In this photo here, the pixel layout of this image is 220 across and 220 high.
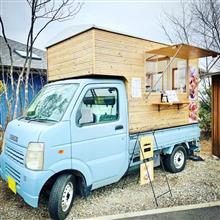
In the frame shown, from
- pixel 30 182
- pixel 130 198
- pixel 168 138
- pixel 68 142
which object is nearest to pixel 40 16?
pixel 68 142

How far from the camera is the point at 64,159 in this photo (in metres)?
3.09

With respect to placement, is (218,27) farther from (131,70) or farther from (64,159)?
(64,159)

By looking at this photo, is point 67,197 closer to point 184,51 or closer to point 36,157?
point 36,157

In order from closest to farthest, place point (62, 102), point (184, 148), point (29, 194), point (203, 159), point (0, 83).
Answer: point (29, 194), point (62, 102), point (184, 148), point (203, 159), point (0, 83)

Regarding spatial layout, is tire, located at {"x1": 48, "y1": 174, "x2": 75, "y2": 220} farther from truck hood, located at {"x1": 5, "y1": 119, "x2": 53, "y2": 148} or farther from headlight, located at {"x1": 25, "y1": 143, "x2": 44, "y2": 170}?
truck hood, located at {"x1": 5, "y1": 119, "x2": 53, "y2": 148}

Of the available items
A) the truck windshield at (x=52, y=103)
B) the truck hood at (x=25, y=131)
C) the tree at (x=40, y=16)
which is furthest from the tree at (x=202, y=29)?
the truck hood at (x=25, y=131)

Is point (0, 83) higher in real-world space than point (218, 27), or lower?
lower

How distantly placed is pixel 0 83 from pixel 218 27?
8.40 meters

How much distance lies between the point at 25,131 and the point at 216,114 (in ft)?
17.0

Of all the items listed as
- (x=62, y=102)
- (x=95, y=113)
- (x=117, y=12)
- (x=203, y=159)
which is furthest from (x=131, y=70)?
(x=117, y=12)

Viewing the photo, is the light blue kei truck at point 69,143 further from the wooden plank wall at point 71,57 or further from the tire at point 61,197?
the wooden plank wall at point 71,57

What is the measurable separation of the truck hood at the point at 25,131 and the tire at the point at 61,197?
0.70 m

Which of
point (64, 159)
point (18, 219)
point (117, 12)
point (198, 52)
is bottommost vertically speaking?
point (18, 219)

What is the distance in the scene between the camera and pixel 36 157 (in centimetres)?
290
